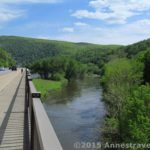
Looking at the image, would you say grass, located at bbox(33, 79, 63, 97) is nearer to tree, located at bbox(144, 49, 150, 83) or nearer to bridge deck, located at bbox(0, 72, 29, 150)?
tree, located at bbox(144, 49, 150, 83)

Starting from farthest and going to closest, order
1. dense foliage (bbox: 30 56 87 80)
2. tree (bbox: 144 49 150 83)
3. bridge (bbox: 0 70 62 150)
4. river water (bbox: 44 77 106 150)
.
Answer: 1. dense foliage (bbox: 30 56 87 80)
2. tree (bbox: 144 49 150 83)
3. river water (bbox: 44 77 106 150)
4. bridge (bbox: 0 70 62 150)

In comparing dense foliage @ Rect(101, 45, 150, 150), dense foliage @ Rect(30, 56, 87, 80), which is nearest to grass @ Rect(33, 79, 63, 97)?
dense foliage @ Rect(101, 45, 150, 150)

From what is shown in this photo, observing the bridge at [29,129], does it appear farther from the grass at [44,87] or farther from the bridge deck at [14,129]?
the grass at [44,87]

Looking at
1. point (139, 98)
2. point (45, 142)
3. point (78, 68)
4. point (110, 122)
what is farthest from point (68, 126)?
point (78, 68)

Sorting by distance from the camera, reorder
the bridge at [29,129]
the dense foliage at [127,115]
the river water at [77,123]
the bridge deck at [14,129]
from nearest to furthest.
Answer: the bridge at [29,129], the bridge deck at [14,129], the dense foliage at [127,115], the river water at [77,123]

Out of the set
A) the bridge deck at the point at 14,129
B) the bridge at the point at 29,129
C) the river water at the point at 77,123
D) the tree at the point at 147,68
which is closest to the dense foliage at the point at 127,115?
the river water at the point at 77,123

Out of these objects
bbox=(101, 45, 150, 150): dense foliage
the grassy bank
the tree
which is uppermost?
the tree

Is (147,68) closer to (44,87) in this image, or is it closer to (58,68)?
(44,87)

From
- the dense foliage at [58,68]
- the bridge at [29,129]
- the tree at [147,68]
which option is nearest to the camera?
the bridge at [29,129]

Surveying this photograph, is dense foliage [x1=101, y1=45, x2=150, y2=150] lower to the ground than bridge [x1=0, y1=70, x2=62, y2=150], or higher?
lower

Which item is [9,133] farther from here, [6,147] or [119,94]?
[119,94]

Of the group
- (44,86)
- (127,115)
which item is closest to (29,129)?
(127,115)

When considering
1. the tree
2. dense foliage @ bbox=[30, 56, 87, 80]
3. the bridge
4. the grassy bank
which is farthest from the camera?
dense foliage @ bbox=[30, 56, 87, 80]

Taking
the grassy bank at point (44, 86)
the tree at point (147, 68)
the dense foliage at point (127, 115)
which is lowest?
the grassy bank at point (44, 86)
